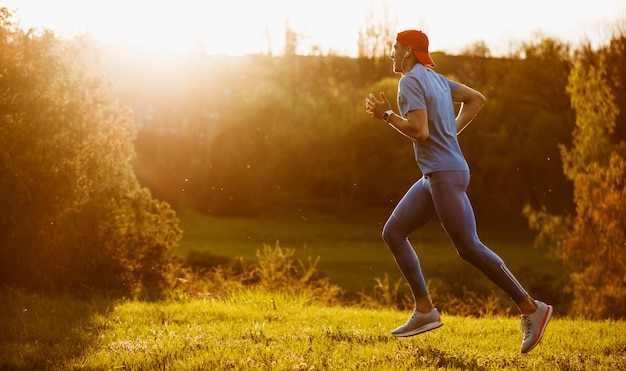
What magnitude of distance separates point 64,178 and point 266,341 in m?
7.79

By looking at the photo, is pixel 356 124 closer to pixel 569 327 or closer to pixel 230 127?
pixel 230 127

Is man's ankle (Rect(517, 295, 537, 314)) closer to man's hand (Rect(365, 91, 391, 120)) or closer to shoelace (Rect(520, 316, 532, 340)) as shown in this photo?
shoelace (Rect(520, 316, 532, 340))

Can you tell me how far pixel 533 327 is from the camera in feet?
20.8

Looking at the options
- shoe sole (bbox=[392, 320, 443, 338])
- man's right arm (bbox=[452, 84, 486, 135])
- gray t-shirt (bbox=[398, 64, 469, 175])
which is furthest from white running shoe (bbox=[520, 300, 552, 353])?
man's right arm (bbox=[452, 84, 486, 135])

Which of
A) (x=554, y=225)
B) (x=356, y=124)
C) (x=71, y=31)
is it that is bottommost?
(x=554, y=225)

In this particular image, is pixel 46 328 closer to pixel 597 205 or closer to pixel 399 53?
pixel 399 53

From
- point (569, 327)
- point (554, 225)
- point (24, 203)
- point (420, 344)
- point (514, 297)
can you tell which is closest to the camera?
point (514, 297)

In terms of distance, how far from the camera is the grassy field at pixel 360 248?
37.6 meters

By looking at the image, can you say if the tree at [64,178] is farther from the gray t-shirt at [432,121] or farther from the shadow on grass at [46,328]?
the gray t-shirt at [432,121]

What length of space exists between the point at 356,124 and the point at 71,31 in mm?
46051

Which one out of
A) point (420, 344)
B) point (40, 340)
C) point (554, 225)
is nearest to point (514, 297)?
point (420, 344)

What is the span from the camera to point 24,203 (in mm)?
12953

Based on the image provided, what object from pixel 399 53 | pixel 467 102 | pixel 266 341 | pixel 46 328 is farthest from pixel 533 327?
pixel 46 328

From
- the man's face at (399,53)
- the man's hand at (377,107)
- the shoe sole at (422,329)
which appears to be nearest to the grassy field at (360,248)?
the shoe sole at (422,329)
